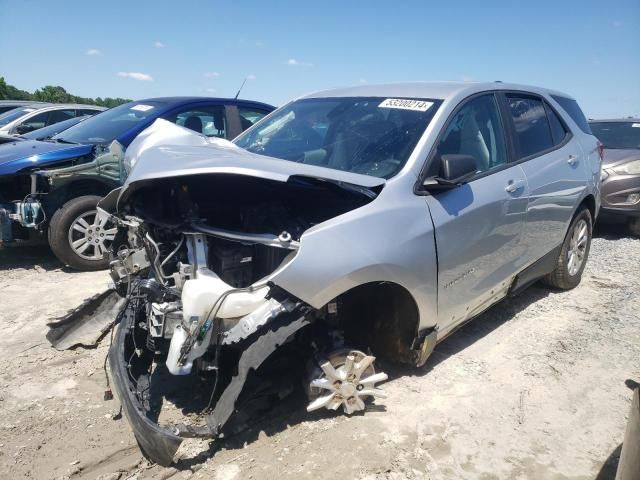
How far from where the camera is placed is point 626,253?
6480 mm

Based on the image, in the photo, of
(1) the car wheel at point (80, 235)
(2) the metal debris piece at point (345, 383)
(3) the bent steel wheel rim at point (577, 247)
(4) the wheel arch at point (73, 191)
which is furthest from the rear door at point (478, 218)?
(4) the wheel arch at point (73, 191)

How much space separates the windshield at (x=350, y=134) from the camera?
3014 mm

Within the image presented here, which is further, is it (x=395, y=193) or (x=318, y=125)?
(x=318, y=125)

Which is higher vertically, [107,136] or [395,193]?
[107,136]

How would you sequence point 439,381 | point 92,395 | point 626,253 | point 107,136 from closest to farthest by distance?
point 92,395
point 439,381
point 107,136
point 626,253

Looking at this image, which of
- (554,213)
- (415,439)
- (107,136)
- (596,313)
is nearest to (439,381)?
(415,439)

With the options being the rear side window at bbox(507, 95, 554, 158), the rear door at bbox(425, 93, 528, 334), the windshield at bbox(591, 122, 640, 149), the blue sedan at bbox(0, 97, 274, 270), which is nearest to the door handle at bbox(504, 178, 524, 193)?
the rear door at bbox(425, 93, 528, 334)

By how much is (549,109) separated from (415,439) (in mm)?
3279

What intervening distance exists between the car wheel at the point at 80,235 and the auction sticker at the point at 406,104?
10.3 ft

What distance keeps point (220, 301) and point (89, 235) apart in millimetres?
3413

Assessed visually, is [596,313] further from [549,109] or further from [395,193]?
[395,193]

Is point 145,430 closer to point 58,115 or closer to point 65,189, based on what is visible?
point 65,189

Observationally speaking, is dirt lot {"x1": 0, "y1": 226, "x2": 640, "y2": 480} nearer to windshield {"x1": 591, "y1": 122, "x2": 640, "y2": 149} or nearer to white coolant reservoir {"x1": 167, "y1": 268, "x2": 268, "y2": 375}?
white coolant reservoir {"x1": 167, "y1": 268, "x2": 268, "y2": 375}

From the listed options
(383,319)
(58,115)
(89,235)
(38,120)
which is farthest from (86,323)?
(58,115)
